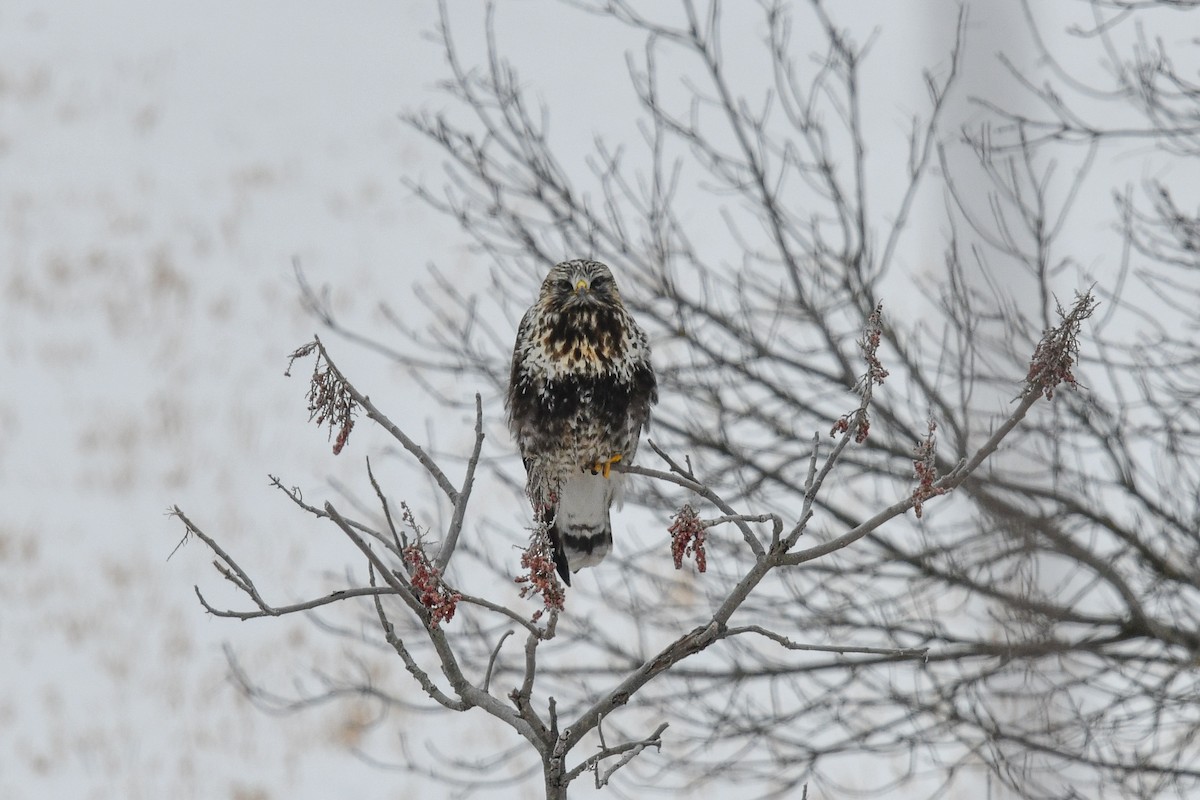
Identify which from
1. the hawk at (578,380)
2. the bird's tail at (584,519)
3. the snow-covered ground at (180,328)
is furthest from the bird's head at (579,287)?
the snow-covered ground at (180,328)

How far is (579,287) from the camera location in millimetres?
3557

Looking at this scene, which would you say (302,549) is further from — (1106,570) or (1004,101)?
(1004,101)

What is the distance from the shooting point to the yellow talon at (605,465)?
360 centimetres

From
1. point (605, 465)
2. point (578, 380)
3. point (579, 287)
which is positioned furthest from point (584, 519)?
point (579, 287)

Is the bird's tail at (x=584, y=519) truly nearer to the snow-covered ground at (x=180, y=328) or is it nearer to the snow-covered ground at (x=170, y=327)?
the snow-covered ground at (x=180, y=328)

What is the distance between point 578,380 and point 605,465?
0.26m

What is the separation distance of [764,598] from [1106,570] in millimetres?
1083

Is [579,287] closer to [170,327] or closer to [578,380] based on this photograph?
[578,380]

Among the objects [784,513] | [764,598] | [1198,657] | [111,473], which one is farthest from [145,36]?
[1198,657]

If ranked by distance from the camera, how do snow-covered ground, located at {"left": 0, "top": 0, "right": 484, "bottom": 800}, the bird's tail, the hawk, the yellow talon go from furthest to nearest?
1. snow-covered ground, located at {"left": 0, "top": 0, "right": 484, "bottom": 800}
2. the bird's tail
3. the yellow talon
4. the hawk

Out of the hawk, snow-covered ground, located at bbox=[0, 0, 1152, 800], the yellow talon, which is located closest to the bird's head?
the hawk

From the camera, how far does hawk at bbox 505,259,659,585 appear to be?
349 cm

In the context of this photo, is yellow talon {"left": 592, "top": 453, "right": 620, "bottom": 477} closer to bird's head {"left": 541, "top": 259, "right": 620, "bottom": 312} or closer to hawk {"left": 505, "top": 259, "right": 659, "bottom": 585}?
hawk {"left": 505, "top": 259, "right": 659, "bottom": 585}

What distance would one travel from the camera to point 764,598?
4.26 m
